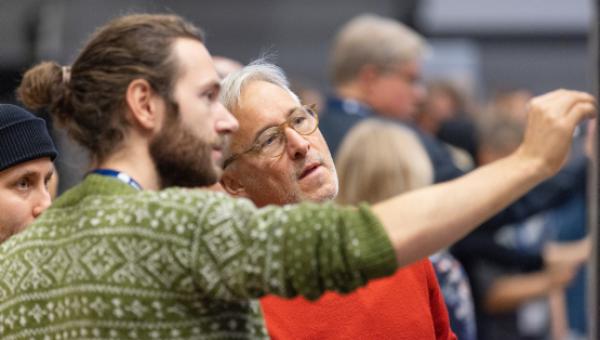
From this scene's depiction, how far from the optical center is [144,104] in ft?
6.82

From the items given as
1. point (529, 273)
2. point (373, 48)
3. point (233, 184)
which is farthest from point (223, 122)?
point (529, 273)

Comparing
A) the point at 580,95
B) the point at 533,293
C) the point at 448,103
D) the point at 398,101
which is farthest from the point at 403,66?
the point at 580,95

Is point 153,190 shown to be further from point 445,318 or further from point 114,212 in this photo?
point 445,318

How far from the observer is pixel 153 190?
6.87 ft

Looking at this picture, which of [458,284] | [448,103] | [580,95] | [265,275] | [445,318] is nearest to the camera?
[265,275]

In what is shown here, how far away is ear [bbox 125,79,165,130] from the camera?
207cm

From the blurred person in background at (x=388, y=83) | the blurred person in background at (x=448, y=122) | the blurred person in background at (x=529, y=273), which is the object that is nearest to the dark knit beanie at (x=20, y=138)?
the blurred person in background at (x=529, y=273)

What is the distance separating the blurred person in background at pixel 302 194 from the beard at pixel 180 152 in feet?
2.29

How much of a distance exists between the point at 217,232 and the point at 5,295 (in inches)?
19.4

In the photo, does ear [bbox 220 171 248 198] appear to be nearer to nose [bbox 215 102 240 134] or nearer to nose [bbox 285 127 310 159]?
nose [bbox 285 127 310 159]

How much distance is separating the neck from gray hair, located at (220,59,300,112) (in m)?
0.83

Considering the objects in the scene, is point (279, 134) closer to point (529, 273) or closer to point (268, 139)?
point (268, 139)

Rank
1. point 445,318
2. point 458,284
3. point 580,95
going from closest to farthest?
point 580,95 < point 445,318 < point 458,284

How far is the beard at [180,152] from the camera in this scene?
2.07 m
